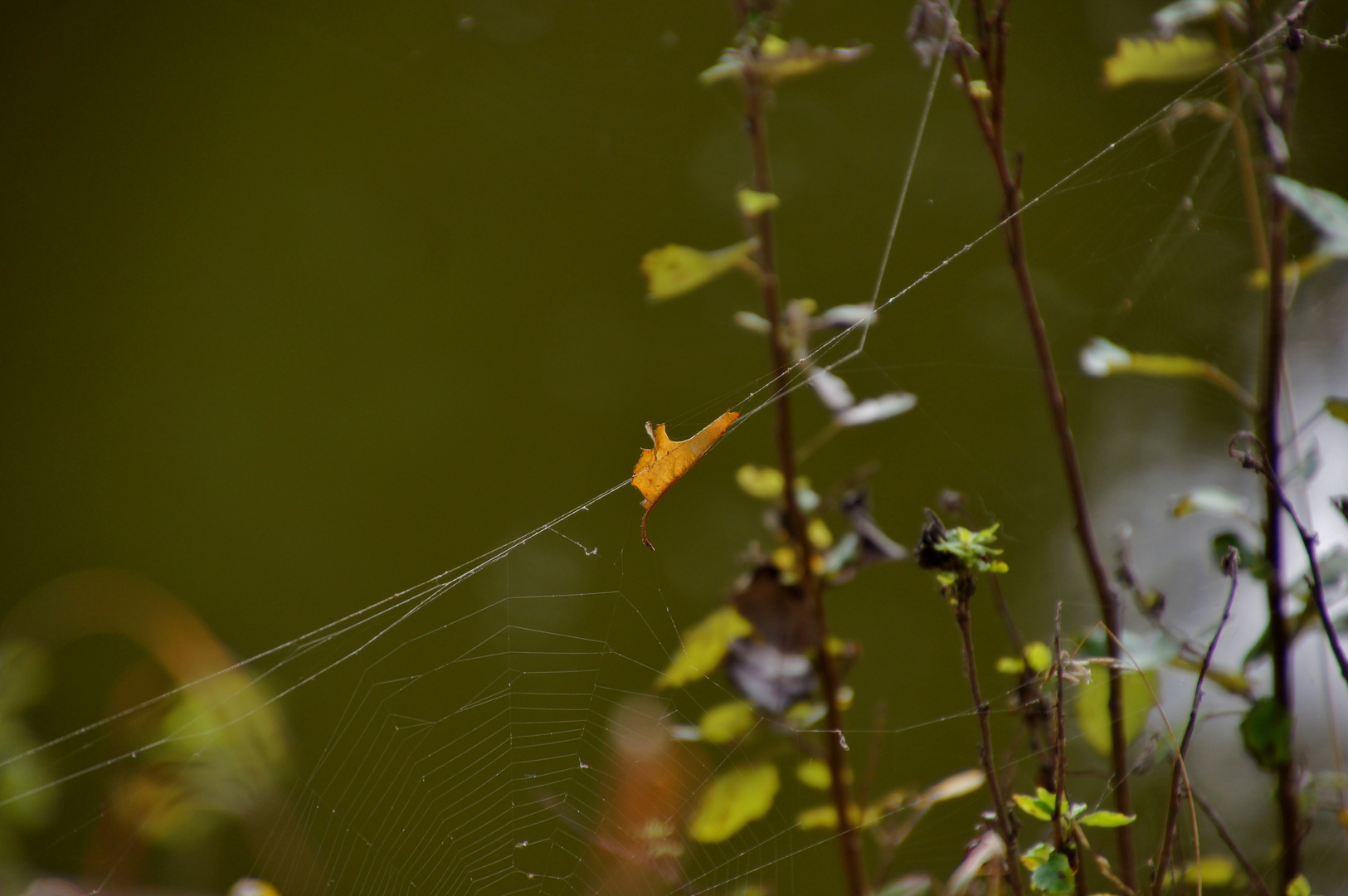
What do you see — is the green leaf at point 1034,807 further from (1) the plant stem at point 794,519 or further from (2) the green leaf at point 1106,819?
(1) the plant stem at point 794,519

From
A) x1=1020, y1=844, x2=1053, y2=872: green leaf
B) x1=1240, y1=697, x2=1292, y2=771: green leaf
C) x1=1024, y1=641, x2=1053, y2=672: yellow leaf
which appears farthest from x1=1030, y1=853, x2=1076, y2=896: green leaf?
x1=1240, y1=697, x2=1292, y2=771: green leaf

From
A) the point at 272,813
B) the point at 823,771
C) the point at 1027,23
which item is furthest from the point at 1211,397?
the point at 272,813

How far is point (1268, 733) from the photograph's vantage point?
1.74ft

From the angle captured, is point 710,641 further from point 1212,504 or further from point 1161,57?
point 1161,57

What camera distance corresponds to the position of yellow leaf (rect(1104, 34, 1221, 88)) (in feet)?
2.02

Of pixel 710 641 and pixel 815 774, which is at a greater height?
pixel 710 641

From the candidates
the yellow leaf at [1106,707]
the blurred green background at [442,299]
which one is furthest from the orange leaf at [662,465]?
the blurred green background at [442,299]

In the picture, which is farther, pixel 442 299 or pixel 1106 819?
pixel 442 299

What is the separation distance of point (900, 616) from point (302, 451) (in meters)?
0.93

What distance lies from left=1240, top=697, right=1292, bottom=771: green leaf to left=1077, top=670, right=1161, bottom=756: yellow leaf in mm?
62

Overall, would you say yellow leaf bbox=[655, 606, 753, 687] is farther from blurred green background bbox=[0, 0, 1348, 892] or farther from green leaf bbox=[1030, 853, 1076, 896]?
blurred green background bbox=[0, 0, 1348, 892]

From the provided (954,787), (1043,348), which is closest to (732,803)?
(954,787)

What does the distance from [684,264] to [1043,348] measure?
0.27m

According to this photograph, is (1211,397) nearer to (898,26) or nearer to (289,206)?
(898,26)
